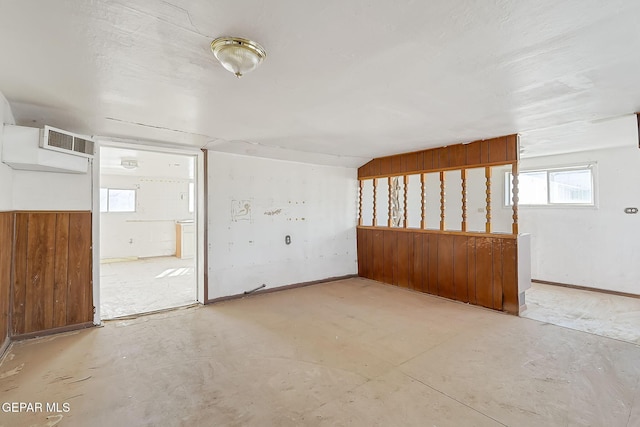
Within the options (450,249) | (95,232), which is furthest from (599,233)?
(95,232)

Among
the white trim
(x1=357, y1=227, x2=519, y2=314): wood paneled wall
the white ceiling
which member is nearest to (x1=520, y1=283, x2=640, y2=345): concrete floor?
(x1=357, y1=227, x2=519, y2=314): wood paneled wall

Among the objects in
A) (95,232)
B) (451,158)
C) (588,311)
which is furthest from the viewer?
(451,158)

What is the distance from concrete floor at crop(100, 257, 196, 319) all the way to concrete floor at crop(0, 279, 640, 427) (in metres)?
0.57

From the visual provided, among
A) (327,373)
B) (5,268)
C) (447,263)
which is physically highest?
(5,268)

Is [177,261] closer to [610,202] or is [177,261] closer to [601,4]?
[601,4]

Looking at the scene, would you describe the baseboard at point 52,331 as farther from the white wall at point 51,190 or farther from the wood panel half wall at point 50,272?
the white wall at point 51,190

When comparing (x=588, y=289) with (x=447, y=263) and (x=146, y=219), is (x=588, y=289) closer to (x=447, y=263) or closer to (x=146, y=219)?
(x=447, y=263)

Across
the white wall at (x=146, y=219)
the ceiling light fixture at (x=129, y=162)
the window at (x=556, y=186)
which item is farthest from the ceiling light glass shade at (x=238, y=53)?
the white wall at (x=146, y=219)

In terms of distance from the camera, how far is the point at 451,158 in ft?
14.2

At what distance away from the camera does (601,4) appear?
1.32 meters

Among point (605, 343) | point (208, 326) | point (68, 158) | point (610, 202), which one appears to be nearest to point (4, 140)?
point (68, 158)

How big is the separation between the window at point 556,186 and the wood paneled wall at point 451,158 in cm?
165

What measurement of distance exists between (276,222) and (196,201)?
4.16 feet

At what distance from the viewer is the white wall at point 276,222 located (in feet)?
14.0
